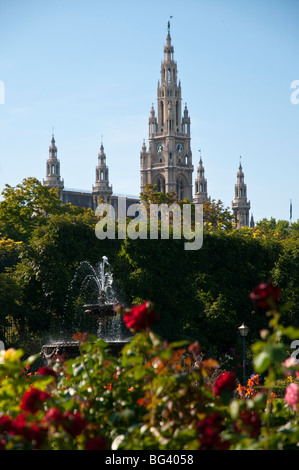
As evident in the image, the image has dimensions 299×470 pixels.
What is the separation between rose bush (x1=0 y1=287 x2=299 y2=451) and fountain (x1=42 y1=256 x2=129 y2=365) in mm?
3755

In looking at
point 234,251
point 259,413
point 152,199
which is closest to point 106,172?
point 152,199

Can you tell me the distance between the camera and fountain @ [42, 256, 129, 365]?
17250mm

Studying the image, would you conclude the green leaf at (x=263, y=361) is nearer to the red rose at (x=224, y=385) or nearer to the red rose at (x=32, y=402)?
the red rose at (x=224, y=385)

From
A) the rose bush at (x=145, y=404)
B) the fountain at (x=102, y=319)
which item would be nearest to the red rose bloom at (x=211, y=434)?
the rose bush at (x=145, y=404)

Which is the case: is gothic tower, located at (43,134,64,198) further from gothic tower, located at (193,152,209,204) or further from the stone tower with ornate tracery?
the stone tower with ornate tracery

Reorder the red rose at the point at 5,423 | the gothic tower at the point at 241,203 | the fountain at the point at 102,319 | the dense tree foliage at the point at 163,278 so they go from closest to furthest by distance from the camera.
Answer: the red rose at the point at 5,423 < the fountain at the point at 102,319 < the dense tree foliage at the point at 163,278 < the gothic tower at the point at 241,203

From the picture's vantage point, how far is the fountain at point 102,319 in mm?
17250

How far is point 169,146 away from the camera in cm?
13888

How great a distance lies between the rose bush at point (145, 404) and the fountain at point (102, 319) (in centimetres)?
375

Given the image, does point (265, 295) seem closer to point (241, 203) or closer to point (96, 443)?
point (96, 443)

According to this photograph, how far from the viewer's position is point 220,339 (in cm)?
3181

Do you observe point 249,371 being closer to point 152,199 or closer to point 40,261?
point 40,261

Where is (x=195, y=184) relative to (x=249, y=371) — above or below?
above

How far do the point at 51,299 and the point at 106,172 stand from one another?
104m
